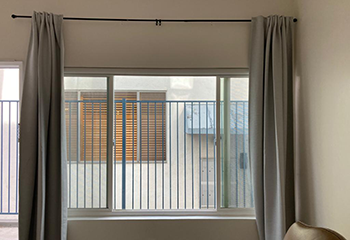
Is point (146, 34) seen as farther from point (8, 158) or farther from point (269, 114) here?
point (8, 158)

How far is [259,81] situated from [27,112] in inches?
76.4

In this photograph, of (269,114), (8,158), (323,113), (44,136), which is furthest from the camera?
(8,158)

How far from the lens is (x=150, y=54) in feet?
8.43

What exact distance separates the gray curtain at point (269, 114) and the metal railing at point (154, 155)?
19 cm

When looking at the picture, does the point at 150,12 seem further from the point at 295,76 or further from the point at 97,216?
the point at 97,216

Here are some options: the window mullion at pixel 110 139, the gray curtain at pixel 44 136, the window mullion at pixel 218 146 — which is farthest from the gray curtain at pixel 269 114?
the gray curtain at pixel 44 136

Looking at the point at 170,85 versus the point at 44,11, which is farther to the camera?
the point at 170,85

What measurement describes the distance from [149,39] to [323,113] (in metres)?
1.53

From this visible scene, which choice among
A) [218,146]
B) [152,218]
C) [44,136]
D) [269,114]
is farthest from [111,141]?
[269,114]

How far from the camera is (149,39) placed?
2.57 meters

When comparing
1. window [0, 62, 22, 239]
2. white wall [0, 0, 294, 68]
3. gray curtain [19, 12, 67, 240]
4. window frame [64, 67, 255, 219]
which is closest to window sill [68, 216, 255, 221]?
window frame [64, 67, 255, 219]

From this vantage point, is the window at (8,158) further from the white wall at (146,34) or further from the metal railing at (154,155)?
the metal railing at (154,155)

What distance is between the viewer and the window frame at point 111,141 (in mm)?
2574

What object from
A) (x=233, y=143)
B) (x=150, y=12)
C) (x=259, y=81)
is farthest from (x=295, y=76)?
(x=150, y=12)
